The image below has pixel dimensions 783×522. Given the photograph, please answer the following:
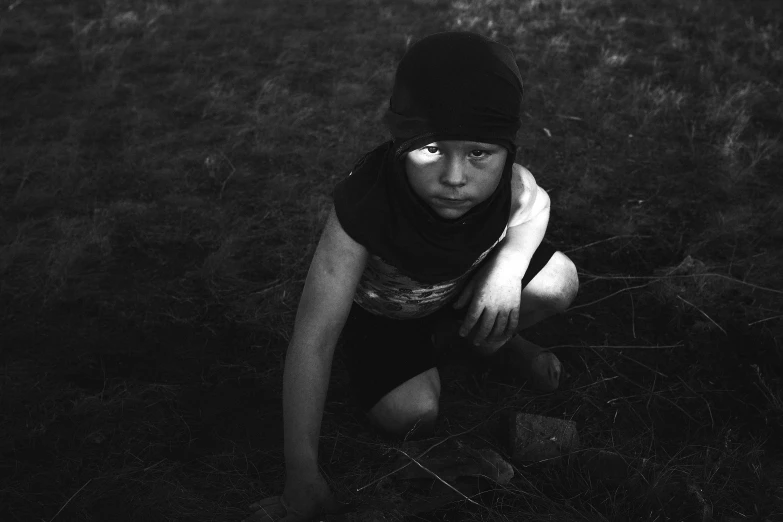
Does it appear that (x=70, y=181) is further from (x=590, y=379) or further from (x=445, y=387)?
(x=590, y=379)

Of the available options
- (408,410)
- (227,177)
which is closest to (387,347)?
(408,410)

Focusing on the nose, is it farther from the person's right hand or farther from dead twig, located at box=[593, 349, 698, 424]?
dead twig, located at box=[593, 349, 698, 424]

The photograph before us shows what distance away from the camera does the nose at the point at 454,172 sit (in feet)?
5.20

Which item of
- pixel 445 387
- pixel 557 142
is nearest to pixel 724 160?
pixel 557 142

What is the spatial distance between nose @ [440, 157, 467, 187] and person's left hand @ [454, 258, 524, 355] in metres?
0.52

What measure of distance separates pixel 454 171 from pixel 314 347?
0.59 meters

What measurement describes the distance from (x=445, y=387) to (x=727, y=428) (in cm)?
97

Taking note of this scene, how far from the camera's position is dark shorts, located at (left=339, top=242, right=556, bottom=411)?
2.19 m

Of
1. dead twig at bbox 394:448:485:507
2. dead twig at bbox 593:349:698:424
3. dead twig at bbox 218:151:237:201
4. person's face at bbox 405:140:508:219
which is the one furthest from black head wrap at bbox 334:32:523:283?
dead twig at bbox 218:151:237:201

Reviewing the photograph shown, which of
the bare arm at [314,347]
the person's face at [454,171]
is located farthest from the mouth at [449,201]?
the bare arm at [314,347]

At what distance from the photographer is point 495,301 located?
6.60 feet

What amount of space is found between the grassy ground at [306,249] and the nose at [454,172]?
933mm

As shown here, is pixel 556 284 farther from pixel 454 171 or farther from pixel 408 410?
pixel 454 171

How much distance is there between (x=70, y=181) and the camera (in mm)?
3402
